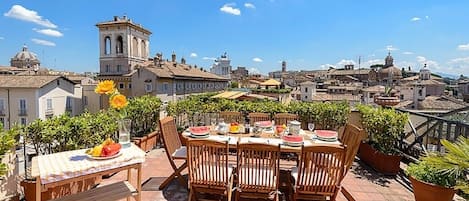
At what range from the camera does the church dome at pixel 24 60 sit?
52.3m

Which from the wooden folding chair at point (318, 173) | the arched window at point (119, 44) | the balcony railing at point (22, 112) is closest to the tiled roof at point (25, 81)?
the balcony railing at point (22, 112)

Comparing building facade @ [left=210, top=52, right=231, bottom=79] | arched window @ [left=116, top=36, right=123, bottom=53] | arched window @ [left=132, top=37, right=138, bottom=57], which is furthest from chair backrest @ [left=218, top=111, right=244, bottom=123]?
building facade @ [left=210, top=52, right=231, bottom=79]

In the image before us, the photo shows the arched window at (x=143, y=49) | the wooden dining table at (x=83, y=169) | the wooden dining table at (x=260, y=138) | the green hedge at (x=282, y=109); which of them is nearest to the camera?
the wooden dining table at (x=83, y=169)

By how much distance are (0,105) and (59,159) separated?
28264 millimetres

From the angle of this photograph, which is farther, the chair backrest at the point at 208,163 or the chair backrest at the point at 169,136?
the chair backrest at the point at 169,136

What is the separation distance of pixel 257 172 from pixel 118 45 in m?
36.2

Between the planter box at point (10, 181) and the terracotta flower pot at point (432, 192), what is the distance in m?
4.34

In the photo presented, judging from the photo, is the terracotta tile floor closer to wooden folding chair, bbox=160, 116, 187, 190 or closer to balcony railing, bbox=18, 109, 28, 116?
wooden folding chair, bbox=160, 116, 187, 190

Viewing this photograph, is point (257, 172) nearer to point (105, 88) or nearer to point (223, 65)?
point (105, 88)

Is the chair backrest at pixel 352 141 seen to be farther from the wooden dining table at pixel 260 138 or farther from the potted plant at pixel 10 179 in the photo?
the potted plant at pixel 10 179

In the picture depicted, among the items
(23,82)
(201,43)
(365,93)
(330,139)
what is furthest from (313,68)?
(330,139)

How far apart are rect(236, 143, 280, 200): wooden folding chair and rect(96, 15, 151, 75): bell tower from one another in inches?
1377

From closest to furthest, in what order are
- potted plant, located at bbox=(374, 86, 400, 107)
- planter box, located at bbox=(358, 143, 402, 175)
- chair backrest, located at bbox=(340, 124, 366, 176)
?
chair backrest, located at bbox=(340, 124, 366, 176), planter box, located at bbox=(358, 143, 402, 175), potted plant, located at bbox=(374, 86, 400, 107)

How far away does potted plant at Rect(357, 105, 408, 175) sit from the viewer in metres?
4.28
